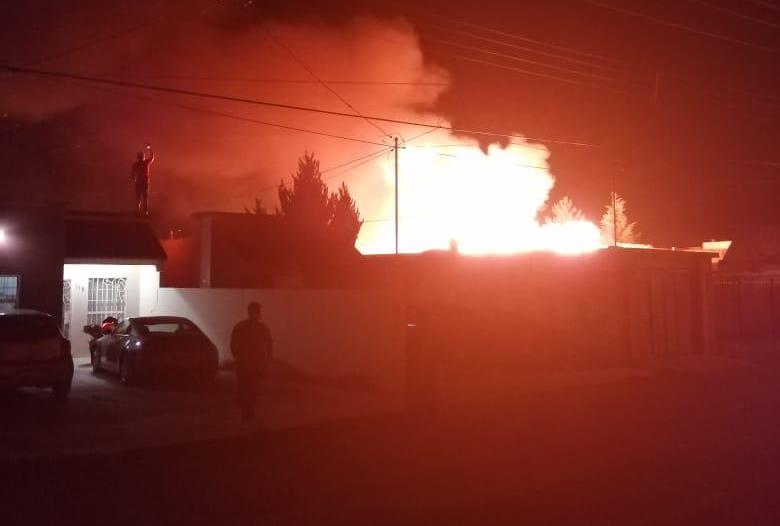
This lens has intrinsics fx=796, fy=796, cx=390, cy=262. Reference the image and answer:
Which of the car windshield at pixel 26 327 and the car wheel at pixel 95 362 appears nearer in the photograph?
the car windshield at pixel 26 327

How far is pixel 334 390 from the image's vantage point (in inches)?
594

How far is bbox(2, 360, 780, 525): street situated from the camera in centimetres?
679

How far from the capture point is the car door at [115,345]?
1612 cm

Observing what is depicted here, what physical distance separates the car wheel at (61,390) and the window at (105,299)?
7912 mm

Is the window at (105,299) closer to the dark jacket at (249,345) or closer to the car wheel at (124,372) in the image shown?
the car wheel at (124,372)

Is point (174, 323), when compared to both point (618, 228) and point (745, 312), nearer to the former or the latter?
point (745, 312)

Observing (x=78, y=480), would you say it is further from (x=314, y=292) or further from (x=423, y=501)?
(x=314, y=292)

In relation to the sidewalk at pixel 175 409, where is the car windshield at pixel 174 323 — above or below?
above

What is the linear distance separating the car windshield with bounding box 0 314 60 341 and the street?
13.7 feet

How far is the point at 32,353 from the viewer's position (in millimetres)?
12945

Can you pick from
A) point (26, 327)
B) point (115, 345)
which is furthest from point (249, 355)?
point (115, 345)

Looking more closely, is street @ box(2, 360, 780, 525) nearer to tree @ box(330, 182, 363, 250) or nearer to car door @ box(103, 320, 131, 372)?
car door @ box(103, 320, 131, 372)

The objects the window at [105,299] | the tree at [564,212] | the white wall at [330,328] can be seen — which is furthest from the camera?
the tree at [564,212]

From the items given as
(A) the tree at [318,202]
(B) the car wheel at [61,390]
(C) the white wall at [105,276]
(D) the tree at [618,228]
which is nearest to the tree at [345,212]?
(A) the tree at [318,202]
